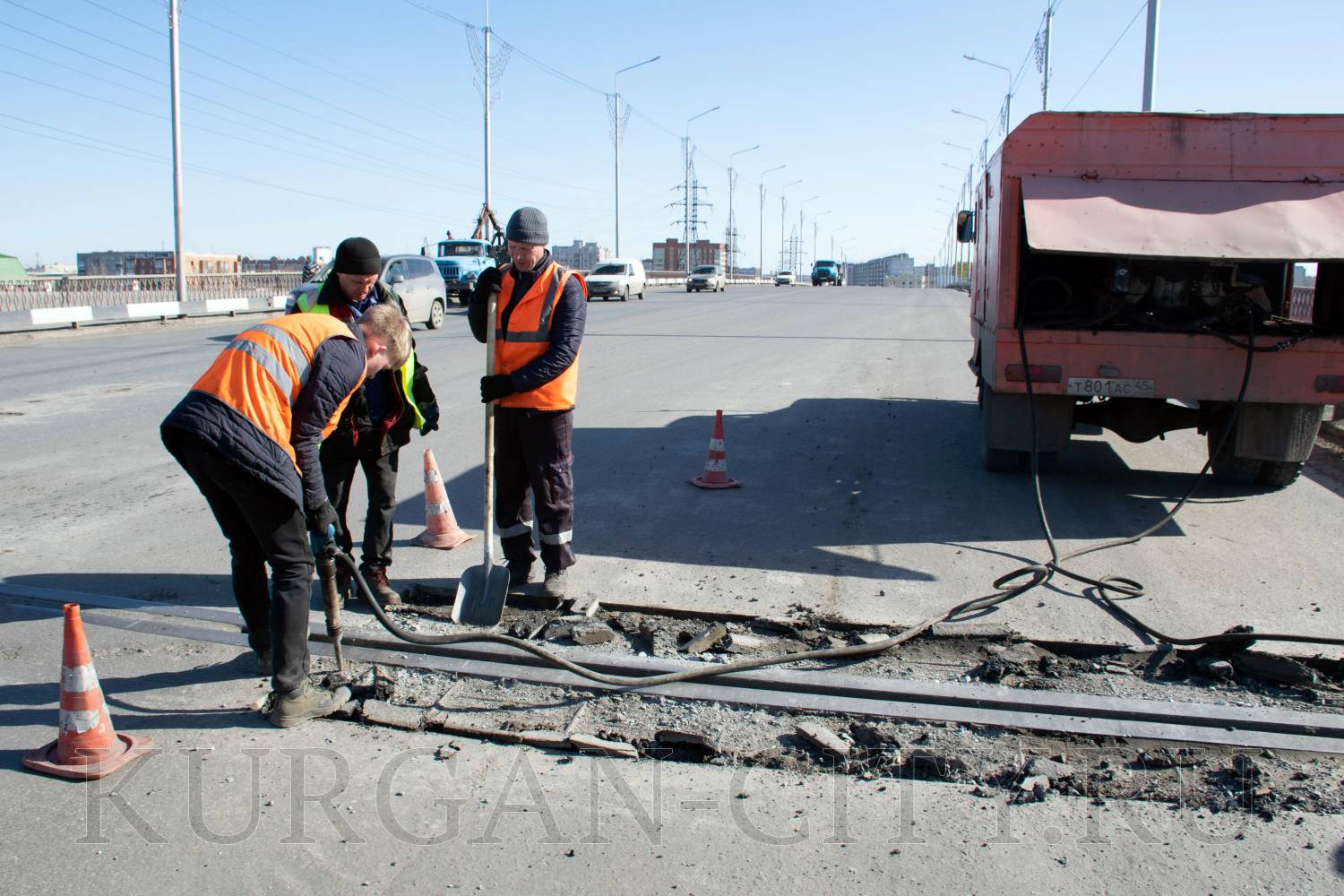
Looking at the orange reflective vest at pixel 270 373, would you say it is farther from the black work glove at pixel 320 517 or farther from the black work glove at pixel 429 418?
the black work glove at pixel 429 418

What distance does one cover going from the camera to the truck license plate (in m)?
7.15

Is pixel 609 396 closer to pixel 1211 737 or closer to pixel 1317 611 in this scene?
pixel 1317 611

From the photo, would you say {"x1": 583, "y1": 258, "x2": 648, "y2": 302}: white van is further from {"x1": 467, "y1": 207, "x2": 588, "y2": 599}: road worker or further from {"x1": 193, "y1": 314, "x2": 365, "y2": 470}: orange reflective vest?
{"x1": 193, "y1": 314, "x2": 365, "y2": 470}: orange reflective vest

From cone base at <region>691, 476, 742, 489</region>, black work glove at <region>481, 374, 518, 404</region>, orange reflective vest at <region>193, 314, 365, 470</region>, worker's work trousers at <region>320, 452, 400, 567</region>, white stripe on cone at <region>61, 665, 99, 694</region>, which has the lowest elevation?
cone base at <region>691, 476, 742, 489</region>

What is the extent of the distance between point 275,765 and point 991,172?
7260 mm

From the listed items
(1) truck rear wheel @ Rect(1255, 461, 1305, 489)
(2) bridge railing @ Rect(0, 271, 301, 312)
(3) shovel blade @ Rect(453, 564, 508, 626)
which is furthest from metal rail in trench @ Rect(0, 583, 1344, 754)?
(2) bridge railing @ Rect(0, 271, 301, 312)

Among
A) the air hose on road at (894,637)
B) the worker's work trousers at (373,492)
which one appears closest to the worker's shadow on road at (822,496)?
the air hose on road at (894,637)

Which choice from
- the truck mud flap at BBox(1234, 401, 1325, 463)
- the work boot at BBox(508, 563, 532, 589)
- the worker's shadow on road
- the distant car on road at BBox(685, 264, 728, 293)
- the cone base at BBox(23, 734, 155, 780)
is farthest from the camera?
the distant car on road at BBox(685, 264, 728, 293)

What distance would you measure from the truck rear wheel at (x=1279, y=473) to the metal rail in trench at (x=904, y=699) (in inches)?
171

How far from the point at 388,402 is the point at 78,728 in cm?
198

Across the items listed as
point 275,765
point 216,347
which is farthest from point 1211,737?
point 216,347

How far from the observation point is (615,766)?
3607mm

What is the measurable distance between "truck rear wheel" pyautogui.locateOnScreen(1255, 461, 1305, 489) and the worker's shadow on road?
1.45ft

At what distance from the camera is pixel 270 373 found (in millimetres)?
3590
